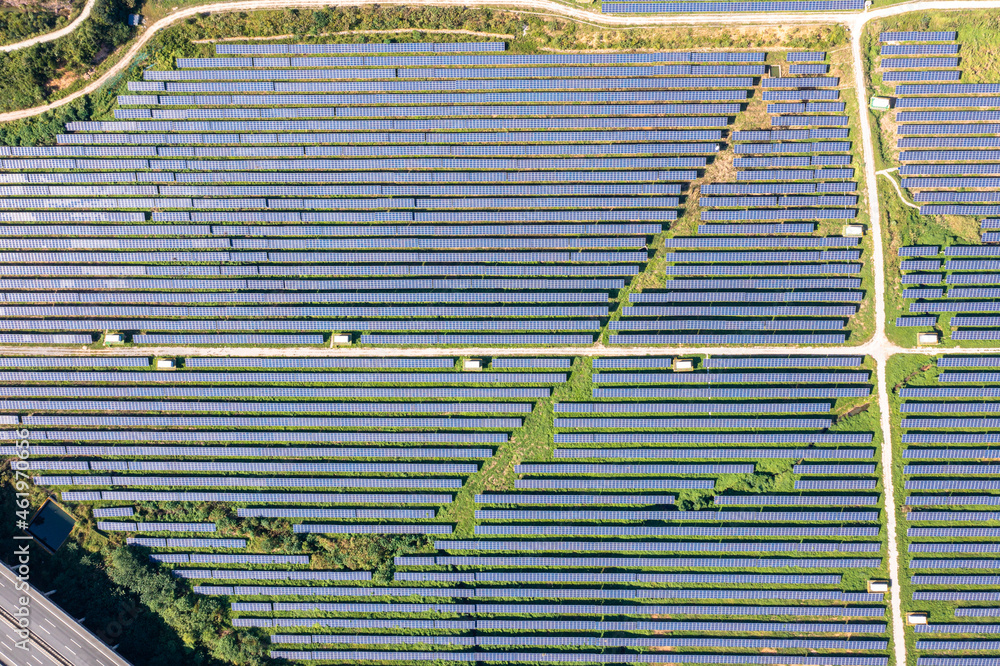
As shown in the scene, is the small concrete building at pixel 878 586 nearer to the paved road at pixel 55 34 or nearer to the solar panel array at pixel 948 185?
the solar panel array at pixel 948 185

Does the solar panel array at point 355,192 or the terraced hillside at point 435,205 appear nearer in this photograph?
the terraced hillside at point 435,205

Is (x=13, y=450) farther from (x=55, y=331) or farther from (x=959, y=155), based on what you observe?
(x=959, y=155)

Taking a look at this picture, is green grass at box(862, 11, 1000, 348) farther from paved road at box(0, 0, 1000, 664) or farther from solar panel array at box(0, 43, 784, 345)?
solar panel array at box(0, 43, 784, 345)

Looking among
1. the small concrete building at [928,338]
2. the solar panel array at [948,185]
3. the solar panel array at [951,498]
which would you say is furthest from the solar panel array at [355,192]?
the solar panel array at [951,498]

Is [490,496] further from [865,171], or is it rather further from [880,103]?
[880,103]

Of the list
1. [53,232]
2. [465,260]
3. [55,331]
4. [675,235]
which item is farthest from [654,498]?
[53,232]
